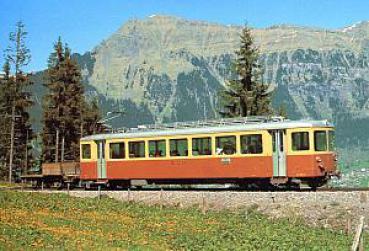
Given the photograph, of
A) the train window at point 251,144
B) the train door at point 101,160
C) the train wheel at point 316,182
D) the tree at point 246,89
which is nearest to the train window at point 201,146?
the train window at point 251,144

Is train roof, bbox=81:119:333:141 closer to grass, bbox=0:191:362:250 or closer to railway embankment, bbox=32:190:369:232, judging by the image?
railway embankment, bbox=32:190:369:232

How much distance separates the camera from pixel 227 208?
99.6ft

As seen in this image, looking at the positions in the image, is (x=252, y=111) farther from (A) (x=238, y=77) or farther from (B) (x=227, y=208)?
(B) (x=227, y=208)

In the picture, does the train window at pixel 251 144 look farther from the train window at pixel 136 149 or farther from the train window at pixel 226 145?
the train window at pixel 136 149

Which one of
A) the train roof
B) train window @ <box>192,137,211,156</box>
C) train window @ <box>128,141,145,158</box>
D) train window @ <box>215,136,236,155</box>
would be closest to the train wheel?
the train roof

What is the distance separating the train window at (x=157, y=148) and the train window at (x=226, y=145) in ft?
12.3

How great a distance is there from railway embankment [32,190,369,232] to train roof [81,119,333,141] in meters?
3.70

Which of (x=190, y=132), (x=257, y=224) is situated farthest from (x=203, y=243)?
(x=190, y=132)

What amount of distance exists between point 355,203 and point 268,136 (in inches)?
246

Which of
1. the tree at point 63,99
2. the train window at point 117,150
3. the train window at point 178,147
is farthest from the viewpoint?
the tree at point 63,99

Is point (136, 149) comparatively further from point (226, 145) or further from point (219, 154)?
point (226, 145)

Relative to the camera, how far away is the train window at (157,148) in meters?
36.0

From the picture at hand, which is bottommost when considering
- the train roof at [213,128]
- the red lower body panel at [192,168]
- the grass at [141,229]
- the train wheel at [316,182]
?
the grass at [141,229]

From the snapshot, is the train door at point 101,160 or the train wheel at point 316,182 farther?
the train door at point 101,160
